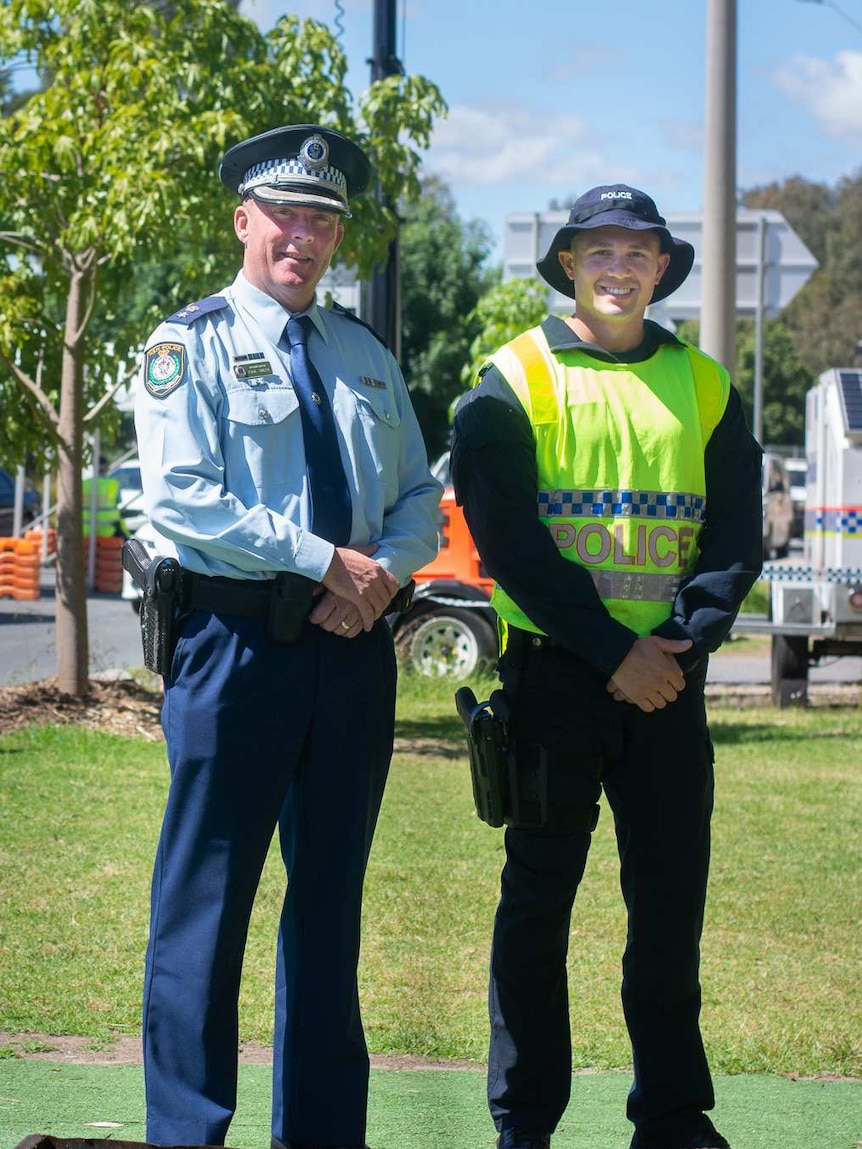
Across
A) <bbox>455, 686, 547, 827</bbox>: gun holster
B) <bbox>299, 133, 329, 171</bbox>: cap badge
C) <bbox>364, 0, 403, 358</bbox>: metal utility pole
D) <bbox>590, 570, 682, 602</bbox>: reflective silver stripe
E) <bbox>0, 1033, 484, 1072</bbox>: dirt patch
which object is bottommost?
<bbox>0, 1033, 484, 1072</bbox>: dirt patch

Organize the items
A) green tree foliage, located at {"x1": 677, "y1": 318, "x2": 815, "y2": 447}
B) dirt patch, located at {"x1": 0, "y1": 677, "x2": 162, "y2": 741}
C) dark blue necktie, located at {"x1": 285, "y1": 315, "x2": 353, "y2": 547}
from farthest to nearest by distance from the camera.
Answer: green tree foliage, located at {"x1": 677, "y1": 318, "x2": 815, "y2": 447}, dirt patch, located at {"x1": 0, "y1": 677, "x2": 162, "y2": 741}, dark blue necktie, located at {"x1": 285, "y1": 315, "x2": 353, "y2": 547}

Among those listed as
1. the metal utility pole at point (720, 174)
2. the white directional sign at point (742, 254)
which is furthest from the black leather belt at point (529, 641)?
the white directional sign at point (742, 254)

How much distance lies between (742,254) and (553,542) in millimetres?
21899

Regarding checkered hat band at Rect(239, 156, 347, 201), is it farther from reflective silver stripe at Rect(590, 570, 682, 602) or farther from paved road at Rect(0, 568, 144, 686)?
paved road at Rect(0, 568, 144, 686)

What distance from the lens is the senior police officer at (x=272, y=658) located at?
10.7 feet

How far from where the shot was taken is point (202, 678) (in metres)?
3.30

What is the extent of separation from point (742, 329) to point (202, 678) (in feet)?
241

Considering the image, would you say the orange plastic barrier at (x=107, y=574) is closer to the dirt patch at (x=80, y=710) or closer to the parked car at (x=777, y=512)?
the parked car at (x=777, y=512)

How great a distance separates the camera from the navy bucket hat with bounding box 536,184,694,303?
3568 mm

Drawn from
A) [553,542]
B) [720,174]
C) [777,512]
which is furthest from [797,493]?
[553,542]

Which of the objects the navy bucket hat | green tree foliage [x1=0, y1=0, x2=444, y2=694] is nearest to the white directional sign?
green tree foliage [x1=0, y1=0, x2=444, y2=694]

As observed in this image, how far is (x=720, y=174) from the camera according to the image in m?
11.4

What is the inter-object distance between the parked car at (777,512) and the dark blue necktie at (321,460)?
72.9 feet

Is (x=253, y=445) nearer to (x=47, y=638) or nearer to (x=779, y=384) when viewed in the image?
(x=47, y=638)
